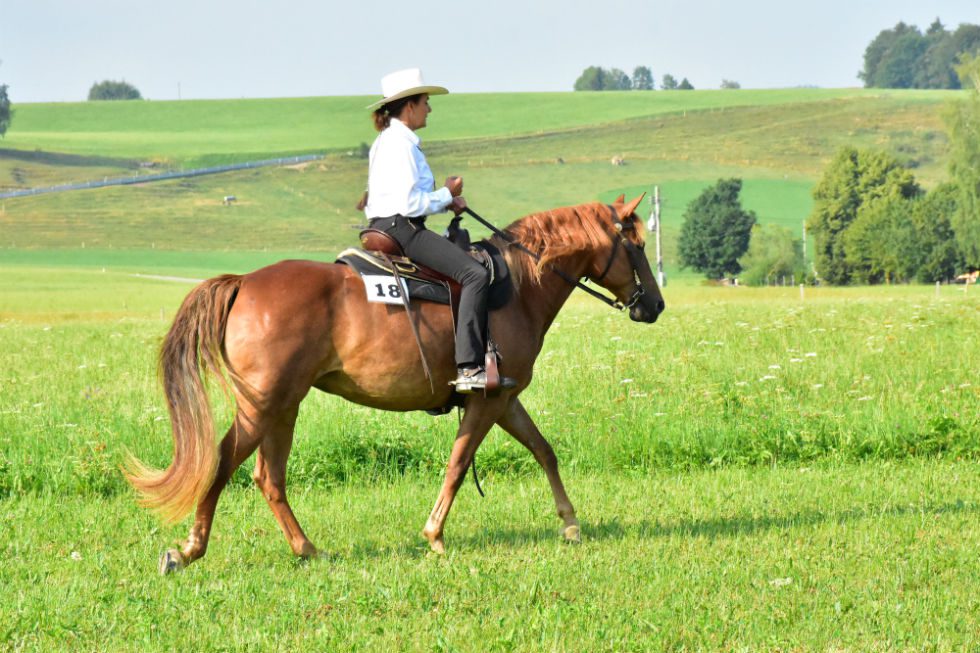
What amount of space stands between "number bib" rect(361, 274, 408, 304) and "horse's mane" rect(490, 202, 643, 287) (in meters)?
0.97

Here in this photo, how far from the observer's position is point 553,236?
8516mm

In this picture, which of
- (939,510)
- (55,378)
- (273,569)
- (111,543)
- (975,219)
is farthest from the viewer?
(975,219)

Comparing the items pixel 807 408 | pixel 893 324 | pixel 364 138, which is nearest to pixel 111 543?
pixel 807 408

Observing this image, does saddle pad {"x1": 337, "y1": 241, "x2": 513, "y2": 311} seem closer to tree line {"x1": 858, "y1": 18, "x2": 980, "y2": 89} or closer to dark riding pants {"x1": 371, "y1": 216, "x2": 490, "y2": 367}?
dark riding pants {"x1": 371, "y1": 216, "x2": 490, "y2": 367}

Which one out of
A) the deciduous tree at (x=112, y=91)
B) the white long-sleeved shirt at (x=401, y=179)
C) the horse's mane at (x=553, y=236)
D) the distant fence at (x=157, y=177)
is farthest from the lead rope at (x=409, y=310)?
the deciduous tree at (x=112, y=91)

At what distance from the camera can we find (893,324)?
18766 mm

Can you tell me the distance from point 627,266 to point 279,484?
123 inches

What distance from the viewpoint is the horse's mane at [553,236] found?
836 centimetres

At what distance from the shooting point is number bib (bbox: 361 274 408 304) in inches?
300

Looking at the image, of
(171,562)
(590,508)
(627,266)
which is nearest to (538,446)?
(590,508)

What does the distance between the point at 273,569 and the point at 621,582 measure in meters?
2.23

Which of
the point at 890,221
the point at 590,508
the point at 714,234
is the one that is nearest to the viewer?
the point at 590,508

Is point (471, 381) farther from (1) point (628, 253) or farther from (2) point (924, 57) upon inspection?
(2) point (924, 57)

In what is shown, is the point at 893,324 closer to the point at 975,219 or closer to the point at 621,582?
the point at 621,582
